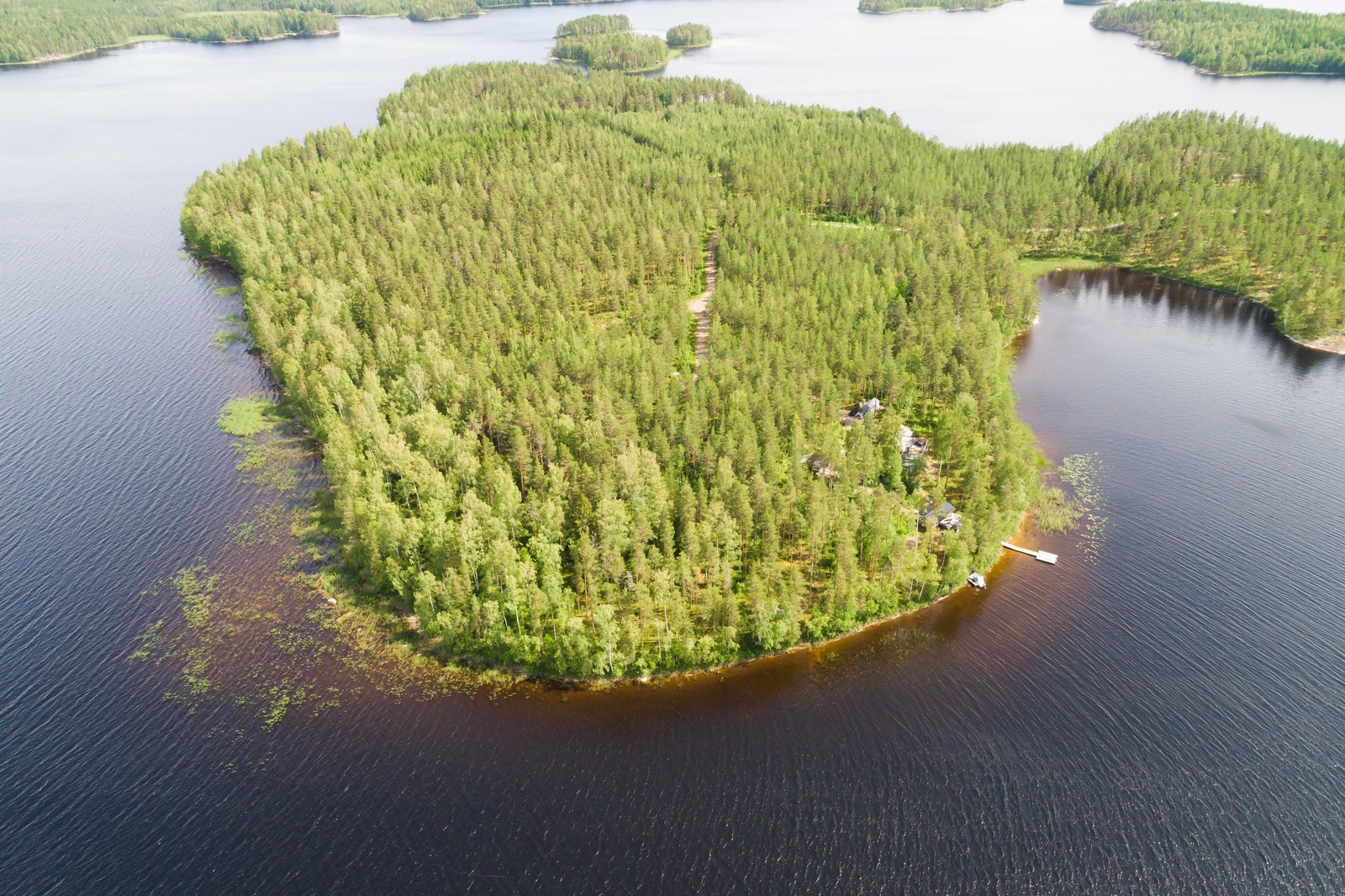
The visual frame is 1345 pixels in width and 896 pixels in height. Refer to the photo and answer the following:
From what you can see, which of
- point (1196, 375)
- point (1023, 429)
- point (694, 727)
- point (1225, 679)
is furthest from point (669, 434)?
point (1196, 375)

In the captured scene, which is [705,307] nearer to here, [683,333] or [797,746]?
[683,333]

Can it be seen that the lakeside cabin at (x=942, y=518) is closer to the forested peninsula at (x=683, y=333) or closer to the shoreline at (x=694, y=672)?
the forested peninsula at (x=683, y=333)

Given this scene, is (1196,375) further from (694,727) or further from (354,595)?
(354,595)

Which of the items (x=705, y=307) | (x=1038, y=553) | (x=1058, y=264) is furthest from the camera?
(x=1058, y=264)

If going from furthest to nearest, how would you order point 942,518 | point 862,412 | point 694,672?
point 862,412, point 942,518, point 694,672

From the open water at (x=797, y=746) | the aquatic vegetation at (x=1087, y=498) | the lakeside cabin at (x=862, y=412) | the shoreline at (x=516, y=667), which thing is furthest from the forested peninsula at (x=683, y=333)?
the open water at (x=797, y=746)

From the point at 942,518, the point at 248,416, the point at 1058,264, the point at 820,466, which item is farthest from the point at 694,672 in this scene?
the point at 1058,264
